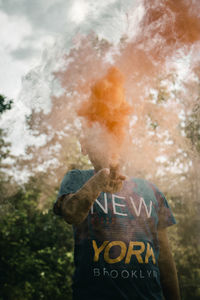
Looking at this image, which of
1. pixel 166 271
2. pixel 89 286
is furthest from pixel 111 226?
pixel 166 271

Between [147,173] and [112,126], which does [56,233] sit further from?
[112,126]

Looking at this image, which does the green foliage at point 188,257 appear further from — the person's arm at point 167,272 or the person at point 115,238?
the person at point 115,238

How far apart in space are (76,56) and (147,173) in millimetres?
6761

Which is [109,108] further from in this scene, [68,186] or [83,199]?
[83,199]

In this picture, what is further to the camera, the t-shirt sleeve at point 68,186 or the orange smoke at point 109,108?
the orange smoke at point 109,108

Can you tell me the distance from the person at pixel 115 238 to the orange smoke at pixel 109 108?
0.30 metres

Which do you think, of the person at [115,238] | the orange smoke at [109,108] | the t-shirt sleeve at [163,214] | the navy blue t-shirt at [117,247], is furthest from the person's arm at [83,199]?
the t-shirt sleeve at [163,214]

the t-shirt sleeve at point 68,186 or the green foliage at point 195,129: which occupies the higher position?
the green foliage at point 195,129

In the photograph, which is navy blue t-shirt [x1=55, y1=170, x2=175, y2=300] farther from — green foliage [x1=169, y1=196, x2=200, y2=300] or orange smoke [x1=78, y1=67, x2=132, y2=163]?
green foliage [x1=169, y1=196, x2=200, y2=300]

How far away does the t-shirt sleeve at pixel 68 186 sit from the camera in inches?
73.1

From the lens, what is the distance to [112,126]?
223 cm

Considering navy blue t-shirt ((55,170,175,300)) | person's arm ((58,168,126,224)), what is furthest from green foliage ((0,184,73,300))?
person's arm ((58,168,126,224))

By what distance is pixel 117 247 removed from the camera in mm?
1748

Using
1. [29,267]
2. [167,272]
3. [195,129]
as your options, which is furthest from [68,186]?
[29,267]
